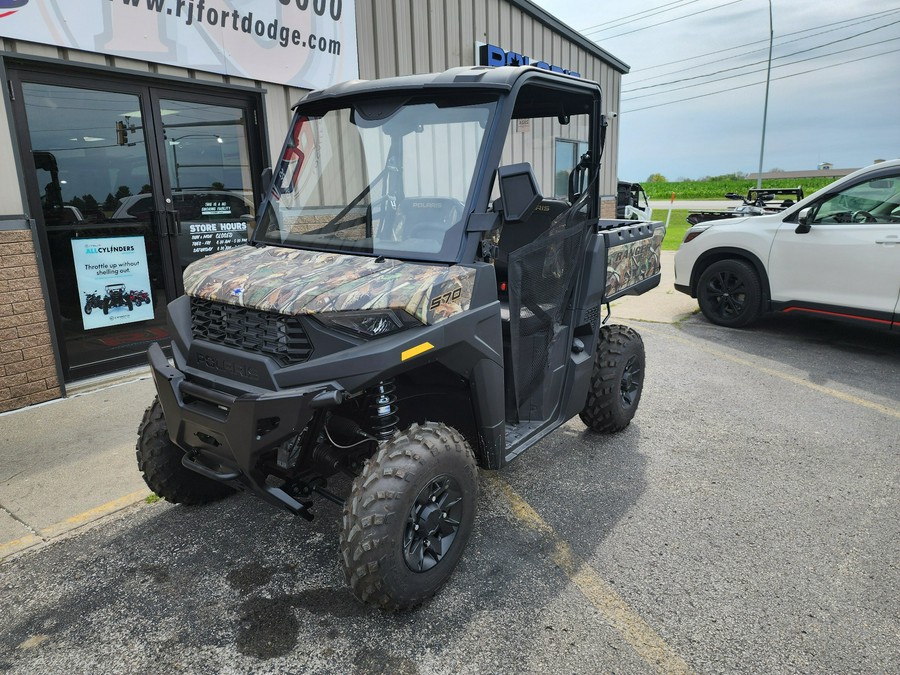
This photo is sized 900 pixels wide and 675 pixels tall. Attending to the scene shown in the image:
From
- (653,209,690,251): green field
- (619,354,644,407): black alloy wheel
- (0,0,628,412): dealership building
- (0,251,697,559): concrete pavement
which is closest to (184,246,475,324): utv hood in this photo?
(0,0,628,412): dealership building

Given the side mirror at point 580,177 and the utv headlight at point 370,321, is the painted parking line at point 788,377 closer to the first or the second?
the side mirror at point 580,177

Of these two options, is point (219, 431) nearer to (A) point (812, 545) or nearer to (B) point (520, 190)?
(B) point (520, 190)

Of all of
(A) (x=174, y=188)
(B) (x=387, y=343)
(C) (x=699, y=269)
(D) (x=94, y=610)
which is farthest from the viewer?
(C) (x=699, y=269)

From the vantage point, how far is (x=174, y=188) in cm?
618

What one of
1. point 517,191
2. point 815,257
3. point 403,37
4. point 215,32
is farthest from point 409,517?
point 403,37

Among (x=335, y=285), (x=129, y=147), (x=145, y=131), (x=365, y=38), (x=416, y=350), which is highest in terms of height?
(x=365, y=38)

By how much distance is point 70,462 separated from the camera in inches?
162

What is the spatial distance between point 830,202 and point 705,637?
19.5 ft

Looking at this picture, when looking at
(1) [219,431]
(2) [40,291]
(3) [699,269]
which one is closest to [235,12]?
(2) [40,291]

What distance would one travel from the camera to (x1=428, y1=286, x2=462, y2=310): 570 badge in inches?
99.0

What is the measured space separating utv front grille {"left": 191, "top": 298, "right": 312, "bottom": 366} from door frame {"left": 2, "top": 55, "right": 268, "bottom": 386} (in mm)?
3268

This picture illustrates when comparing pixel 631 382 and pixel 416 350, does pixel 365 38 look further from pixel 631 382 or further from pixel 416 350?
pixel 416 350

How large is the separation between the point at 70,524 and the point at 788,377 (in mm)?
5952

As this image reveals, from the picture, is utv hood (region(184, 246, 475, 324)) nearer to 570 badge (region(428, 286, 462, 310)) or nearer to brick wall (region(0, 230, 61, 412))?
570 badge (region(428, 286, 462, 310))
